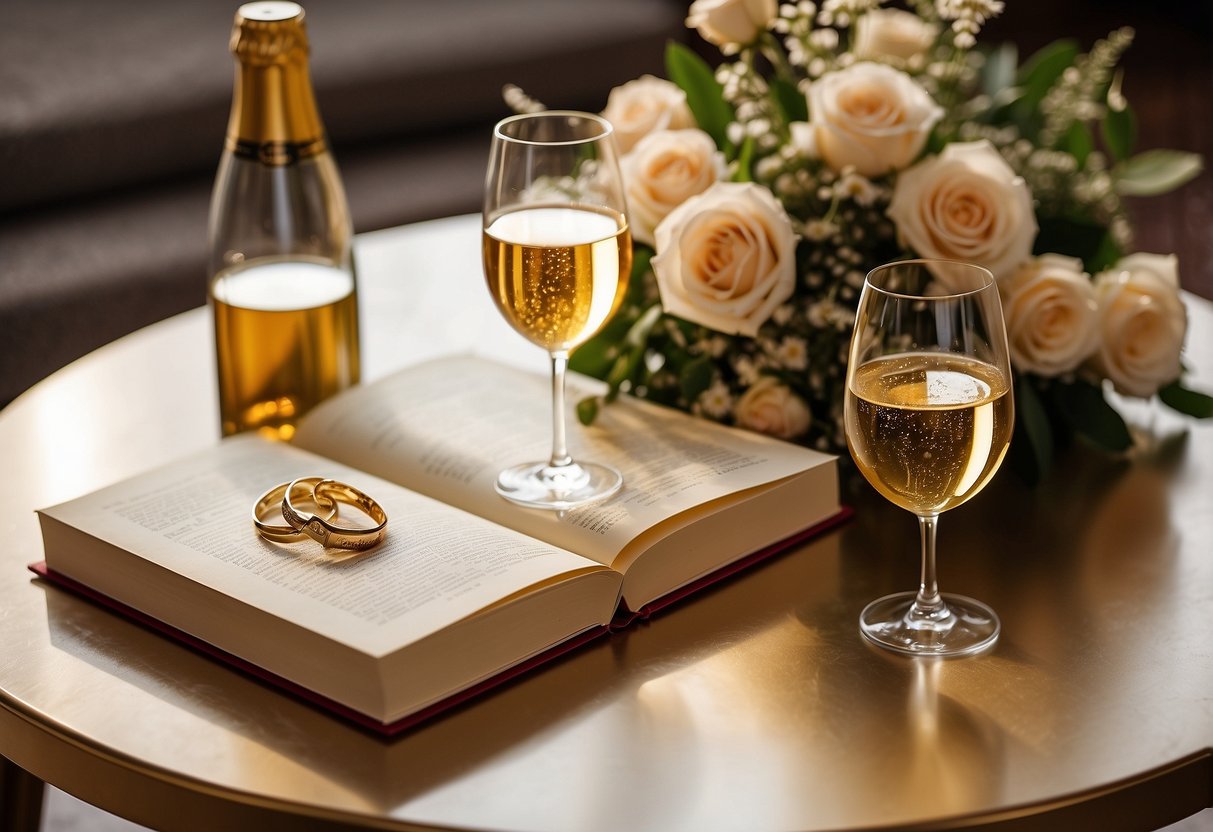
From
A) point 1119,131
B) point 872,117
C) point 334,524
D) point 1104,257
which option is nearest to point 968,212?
point 872,117

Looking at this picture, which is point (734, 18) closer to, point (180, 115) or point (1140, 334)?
point (1140, 334)

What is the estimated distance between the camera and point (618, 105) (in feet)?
4.63

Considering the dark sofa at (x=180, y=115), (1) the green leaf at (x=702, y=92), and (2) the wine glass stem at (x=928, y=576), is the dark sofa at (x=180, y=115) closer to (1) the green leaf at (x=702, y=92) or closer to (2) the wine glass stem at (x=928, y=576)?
(1) the green leaf at (x=702, y=92)

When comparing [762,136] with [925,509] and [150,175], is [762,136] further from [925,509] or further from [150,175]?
[150,175]

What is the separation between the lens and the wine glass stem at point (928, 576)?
3.25 ft

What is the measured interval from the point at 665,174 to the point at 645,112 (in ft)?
0.41

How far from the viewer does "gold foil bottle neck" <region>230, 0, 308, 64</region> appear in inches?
47.9

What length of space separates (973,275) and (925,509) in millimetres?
153

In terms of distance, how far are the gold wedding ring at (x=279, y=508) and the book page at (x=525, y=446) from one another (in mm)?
105

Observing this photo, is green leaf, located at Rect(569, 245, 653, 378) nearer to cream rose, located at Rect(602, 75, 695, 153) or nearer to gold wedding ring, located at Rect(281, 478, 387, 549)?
cream rose, located at Rect(602, 75, 695, 153)

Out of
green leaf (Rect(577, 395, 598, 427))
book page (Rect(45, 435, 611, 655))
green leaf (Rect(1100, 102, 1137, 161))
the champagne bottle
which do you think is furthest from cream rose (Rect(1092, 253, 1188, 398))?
the champagne bottle

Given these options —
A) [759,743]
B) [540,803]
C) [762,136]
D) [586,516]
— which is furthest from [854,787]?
[762,136]

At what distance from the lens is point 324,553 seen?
1.01 metres

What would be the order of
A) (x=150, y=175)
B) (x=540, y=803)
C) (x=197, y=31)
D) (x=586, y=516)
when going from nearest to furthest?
(x=540, y=803) < (x=586, y=516) < (x=150, y=175) < (x=197, y=31)
